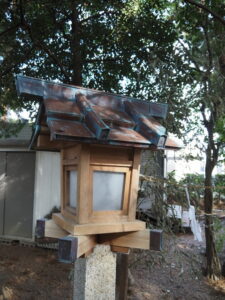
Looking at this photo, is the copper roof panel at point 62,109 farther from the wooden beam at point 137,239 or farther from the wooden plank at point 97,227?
the wooden beam at point 137,239

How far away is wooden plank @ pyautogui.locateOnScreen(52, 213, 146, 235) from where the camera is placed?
1731 mm

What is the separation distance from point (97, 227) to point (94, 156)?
17.3 inches

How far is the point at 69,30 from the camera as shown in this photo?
515 cm

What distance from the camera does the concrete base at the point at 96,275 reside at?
2064 millimetres

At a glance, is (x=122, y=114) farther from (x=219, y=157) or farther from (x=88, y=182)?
(x=219, y=157)

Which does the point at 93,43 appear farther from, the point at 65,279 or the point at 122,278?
the point at 65,279

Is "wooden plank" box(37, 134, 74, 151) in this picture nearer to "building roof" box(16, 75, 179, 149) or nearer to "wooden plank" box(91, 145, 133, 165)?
"building roof" box(16, 75, 179, 149)

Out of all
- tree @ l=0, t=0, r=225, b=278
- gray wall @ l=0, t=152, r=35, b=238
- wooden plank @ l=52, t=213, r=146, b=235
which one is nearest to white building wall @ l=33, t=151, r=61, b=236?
gray wall @ l=0, t=152, r=35, b=238

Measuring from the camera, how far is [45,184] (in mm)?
6316

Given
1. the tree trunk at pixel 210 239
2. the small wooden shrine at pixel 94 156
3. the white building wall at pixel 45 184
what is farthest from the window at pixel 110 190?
the white building wall at pixel 45 184

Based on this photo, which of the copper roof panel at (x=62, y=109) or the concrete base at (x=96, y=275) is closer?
the copper roof panel at (x=62, y=109)

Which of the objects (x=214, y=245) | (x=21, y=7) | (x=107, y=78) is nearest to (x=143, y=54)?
(x=107, y=78)

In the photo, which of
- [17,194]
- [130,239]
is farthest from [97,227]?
[17,194]

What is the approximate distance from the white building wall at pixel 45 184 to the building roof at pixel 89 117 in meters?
4.21
